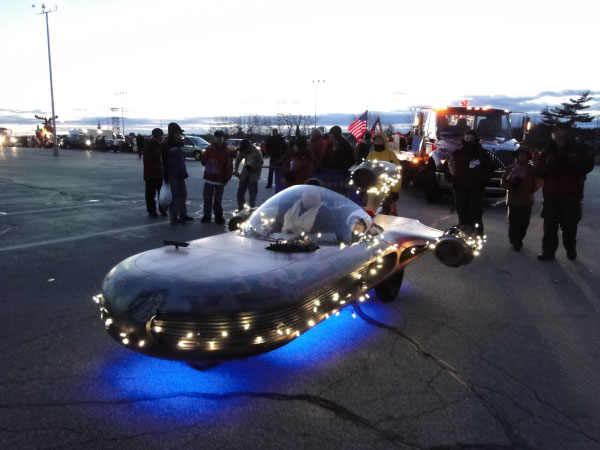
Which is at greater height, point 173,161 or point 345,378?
point 173,161

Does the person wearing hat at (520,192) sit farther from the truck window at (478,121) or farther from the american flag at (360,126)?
the american flag at (360,126)

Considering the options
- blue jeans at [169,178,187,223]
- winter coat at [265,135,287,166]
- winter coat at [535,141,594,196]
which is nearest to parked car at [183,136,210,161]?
winter coat at [265,135,287,166]

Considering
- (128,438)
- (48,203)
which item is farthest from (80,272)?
(48,203)

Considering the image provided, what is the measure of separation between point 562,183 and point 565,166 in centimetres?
23

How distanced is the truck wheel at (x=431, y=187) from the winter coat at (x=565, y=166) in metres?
5.51

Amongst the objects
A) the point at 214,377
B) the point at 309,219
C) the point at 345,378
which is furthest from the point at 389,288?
the point at 214,377

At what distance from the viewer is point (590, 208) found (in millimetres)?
11938

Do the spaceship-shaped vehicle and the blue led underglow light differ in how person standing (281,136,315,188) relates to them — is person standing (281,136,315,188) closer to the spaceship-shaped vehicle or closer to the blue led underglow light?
the spaceship-shaped vehicle

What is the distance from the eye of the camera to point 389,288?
4609 millimetres

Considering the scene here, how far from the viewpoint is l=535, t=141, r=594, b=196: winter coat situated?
6254 millimetres

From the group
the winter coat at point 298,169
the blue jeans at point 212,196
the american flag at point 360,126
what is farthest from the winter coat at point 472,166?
the american flag at point 360,126

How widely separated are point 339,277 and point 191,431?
4.56 feet

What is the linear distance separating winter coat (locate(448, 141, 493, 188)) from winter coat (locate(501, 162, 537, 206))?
2.06ft

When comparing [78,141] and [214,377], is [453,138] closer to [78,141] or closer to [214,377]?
[214,377]
